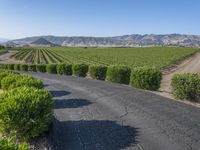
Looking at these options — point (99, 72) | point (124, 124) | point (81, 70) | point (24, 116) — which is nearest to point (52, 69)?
point (81, 70)

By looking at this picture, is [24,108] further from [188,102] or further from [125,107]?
[188,102]

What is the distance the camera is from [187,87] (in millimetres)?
15938

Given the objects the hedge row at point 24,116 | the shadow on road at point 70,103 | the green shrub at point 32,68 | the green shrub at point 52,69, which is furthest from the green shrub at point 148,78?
the green shrub at point 32,68

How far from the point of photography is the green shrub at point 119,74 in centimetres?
2440

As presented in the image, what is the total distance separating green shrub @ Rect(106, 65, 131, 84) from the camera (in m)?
24.4

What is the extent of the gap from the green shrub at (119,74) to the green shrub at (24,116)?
1551cm

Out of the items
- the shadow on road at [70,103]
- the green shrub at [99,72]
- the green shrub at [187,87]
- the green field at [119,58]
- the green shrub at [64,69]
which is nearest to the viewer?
the shadow on road at [70,103]

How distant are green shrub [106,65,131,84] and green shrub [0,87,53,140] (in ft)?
50.9

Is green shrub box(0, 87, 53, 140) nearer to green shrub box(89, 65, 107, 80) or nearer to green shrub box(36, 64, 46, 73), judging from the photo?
green shrub box(89, 65, 107, 80)

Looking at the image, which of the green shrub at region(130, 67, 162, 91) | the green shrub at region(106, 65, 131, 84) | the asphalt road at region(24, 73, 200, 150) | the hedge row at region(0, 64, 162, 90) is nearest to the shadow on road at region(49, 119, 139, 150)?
the asphalt road at region(24, 73, 200, 150)

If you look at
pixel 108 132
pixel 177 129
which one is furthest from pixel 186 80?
pixel 108 132

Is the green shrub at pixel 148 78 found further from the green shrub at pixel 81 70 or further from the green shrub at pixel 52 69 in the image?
the green shrub at pixel 52 69

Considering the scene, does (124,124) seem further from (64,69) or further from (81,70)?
(64,69)

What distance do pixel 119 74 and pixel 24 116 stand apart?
16.8 m
